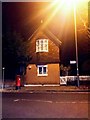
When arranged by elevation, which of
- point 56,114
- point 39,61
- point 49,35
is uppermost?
point 49,35

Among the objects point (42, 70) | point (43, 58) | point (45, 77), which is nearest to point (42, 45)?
point (43, 58)

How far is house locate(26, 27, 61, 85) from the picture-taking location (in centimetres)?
4050

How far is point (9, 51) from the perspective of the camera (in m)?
39.5

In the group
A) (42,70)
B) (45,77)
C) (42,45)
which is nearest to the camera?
(45,77)

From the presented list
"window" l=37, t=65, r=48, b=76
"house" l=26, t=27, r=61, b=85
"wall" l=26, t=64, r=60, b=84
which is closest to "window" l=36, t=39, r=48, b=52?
"house" l=26, t=27, r=61, b=85

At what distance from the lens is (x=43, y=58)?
4119 centimetres

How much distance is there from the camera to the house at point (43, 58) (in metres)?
40.5

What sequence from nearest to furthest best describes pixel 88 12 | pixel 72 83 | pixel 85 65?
pixel 88 12 → pixel 72 83 → pixel 85 65

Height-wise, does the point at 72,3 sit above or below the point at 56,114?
above

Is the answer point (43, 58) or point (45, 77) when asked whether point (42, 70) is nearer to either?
point (45, 77)

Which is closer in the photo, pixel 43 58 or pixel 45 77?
pixel 45 77

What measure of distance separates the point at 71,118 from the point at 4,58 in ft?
96.6

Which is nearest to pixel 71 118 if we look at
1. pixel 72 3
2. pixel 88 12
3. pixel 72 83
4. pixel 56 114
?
pixel 56 114

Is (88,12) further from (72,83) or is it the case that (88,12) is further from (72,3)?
(72,83)
